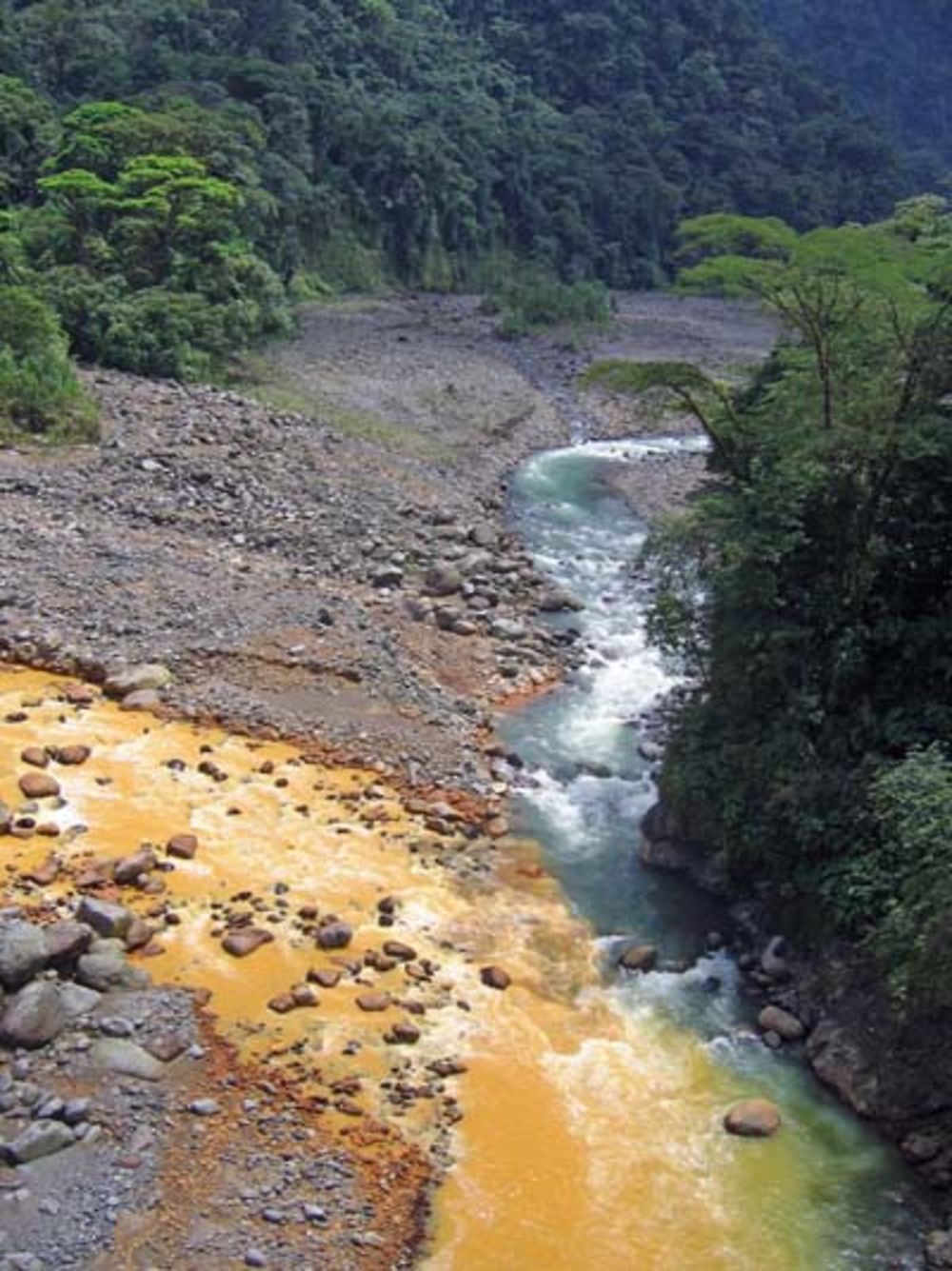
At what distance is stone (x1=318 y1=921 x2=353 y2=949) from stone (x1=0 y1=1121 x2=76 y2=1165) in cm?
446

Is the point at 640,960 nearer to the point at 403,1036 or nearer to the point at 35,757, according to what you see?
the point at 403,1036

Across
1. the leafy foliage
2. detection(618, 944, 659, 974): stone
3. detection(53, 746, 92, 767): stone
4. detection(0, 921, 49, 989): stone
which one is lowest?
detection(53, 746, 92, 767): stone

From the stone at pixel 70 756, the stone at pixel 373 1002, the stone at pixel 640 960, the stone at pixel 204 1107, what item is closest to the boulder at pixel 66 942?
the stone at pixel 204 1107

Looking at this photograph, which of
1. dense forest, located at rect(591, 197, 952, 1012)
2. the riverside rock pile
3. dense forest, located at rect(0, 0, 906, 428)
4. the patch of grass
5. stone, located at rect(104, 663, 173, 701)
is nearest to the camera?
dense forest, located at rect(591, 197, 952, 1012)

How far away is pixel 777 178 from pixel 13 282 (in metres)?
75.3

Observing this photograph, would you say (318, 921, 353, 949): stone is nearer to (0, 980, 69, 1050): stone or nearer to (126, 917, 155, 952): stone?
(126, 917, 155, 952): stone

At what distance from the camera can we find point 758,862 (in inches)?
742

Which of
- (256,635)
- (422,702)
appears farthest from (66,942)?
(256,635)

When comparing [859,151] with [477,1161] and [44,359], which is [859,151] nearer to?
[44,359]

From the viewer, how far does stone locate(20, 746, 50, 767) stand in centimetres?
1995

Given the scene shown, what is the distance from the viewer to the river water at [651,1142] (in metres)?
13.2

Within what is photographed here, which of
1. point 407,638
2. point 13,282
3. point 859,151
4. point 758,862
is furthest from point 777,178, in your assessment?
point 758,862

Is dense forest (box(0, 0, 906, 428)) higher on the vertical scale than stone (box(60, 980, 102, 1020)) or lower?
higher

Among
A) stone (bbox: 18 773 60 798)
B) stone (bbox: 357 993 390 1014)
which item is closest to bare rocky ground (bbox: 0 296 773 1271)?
stone (bbox: 357 993 390 1014)
